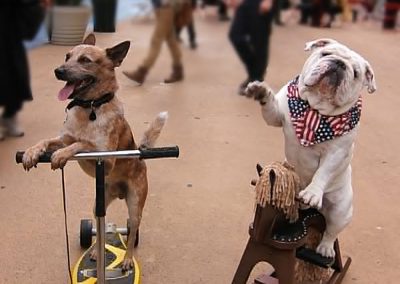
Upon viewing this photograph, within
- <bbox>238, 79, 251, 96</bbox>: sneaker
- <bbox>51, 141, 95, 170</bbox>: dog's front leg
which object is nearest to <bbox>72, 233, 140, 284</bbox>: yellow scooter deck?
<bbox>51, 141, 95, 170</bbox>: dog's front leg

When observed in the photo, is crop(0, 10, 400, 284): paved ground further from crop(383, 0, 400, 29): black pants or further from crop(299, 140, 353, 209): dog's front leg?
crop(299, 140, 353, 209): dog's front leg

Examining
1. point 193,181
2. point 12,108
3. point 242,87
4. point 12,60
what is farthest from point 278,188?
point 242,87

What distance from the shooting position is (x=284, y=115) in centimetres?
149

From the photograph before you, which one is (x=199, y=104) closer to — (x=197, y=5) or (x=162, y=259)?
(x=162, y=259)

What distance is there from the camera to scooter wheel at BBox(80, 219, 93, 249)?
70.6 inches

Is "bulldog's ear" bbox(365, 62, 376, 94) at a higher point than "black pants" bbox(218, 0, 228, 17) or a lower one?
lower

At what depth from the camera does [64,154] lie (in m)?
1.32

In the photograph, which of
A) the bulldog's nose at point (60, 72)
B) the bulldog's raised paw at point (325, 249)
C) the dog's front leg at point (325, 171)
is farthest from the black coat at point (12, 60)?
the bulldog's raised paw at point (325, 249)

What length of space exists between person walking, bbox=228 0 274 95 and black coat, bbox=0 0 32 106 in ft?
1.92

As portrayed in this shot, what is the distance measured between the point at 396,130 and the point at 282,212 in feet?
5.66

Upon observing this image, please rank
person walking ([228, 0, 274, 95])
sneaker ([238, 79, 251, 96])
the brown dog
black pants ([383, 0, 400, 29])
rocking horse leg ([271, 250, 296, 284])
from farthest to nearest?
black pants ([383, 0, 400, 29])
sneaker ([238, 79, 251, 96])
person walking ([228, 0, 274, 95])
rocking horse leg ([271, 250, 296, 284])
the brown dog

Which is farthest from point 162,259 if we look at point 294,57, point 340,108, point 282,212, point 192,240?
point 294,57

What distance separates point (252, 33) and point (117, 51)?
0.71 meters

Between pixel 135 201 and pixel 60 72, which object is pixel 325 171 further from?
pixel 60 72
